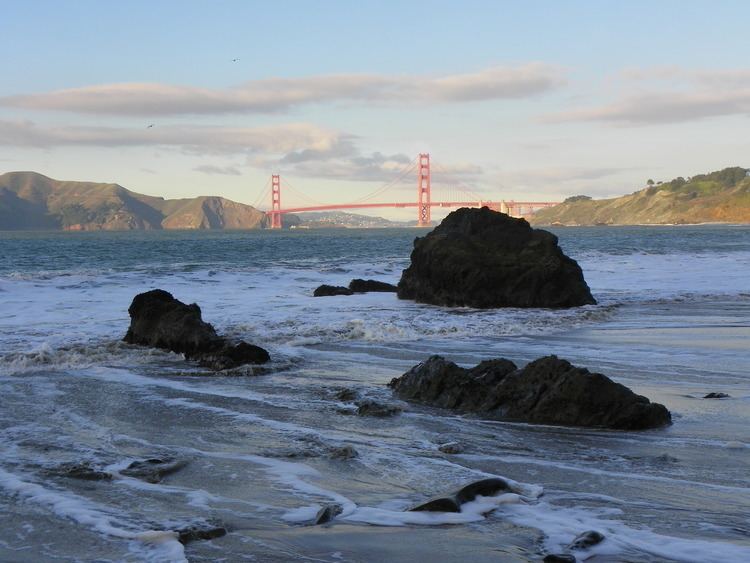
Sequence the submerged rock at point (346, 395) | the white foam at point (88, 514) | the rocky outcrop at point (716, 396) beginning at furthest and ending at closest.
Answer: the submerged rock at point (346, 395), the rocky outcrop at point (716, 396), the white foam at point (88, 514)

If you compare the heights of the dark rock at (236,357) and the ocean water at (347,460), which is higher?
A: the dark rock at (236,357)

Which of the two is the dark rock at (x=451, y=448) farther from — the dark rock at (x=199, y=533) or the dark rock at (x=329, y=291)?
the dark rock at (x=329, y=291)

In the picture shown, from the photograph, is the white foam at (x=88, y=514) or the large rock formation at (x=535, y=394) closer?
the white foam at (x=88, y=514)

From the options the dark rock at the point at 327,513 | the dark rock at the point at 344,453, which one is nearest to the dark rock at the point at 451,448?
the dark rock at the point at 344,453

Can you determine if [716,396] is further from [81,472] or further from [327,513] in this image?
[81,472]

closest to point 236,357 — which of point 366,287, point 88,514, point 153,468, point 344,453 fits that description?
point 344,453

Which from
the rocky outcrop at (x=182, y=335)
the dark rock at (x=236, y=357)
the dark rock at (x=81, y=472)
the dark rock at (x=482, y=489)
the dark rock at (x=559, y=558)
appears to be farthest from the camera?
the rocky outcrop at (x=182, y=335)

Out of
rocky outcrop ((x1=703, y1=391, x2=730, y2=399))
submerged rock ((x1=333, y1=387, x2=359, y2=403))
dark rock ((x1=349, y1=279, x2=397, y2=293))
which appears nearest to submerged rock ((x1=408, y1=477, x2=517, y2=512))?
submerged rock ((x1=333, y1=387, x2=359, y2=403))

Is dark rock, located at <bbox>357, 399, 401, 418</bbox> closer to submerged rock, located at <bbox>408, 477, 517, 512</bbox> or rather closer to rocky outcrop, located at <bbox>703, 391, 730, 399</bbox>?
submerged rock, located at <bbox>408, 477, 517, 512</bbox>

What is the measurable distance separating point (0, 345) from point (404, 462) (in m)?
6.57

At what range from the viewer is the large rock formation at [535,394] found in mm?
5574

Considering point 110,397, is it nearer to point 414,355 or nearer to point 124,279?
point 414,355

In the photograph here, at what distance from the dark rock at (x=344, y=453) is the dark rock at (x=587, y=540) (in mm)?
1660

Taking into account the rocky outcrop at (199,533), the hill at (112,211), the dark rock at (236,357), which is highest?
the hill at (112,211)
